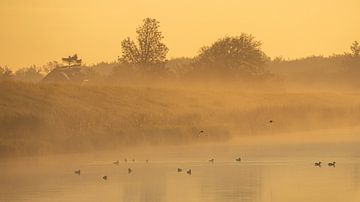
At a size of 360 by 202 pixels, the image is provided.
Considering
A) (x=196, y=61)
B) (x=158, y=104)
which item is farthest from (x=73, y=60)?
(x=158, y=104)

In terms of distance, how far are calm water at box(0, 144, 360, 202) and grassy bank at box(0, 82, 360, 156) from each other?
9.37 ft

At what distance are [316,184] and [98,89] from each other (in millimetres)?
36206

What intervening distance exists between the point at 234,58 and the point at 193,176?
7087 cm

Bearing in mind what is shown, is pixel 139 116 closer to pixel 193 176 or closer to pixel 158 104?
pixel 158 104

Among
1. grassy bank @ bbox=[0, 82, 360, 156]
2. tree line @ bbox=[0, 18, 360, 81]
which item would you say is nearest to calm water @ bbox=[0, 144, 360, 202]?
grassy bank @ bbox=[0, 82, 360, 156]

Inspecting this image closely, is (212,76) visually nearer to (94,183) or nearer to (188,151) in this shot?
(188,151)

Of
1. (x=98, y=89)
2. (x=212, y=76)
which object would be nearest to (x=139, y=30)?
(x=212, y=76)

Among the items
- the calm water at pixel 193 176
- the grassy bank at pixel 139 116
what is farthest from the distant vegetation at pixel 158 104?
the calm water at pixel 193 176

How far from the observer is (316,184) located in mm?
37000

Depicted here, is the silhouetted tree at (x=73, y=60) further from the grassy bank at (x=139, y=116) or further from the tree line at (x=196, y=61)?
the grassy bank at (x=139, y=116)

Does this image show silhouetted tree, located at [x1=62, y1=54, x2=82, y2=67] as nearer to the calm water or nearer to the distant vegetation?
the distant vegetation

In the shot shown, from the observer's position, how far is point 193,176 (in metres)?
39.8

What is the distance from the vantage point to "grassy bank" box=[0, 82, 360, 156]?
167 feet

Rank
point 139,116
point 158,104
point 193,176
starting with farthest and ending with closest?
1. point 158,104
2. point 139,116
3. point 193,176
